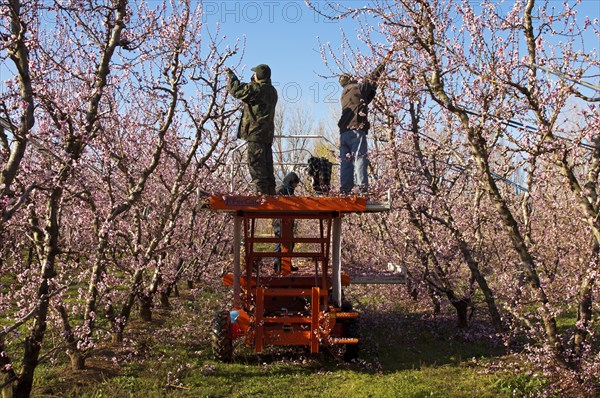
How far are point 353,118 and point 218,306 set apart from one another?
16.8 feet

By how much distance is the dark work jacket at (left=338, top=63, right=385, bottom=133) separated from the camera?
26.6 feet

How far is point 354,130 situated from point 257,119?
142 centimetres

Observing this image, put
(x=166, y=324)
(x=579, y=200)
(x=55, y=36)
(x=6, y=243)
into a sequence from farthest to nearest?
(x=6, y=243), (x=166, y=324), (x=55, y=36), (x=579, y=200)

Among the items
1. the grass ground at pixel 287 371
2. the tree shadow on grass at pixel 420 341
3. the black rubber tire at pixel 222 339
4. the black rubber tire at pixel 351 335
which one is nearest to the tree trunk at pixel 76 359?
the grass ground at pixel 287 371

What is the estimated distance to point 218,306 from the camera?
11266 mm

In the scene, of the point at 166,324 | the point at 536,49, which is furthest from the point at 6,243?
the point at 536,49

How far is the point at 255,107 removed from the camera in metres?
7.93

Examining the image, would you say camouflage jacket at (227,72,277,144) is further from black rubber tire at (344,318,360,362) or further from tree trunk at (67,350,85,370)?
tree trunk at (67,350,85,370)

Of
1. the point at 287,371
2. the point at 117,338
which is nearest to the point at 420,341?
the point at 287,371

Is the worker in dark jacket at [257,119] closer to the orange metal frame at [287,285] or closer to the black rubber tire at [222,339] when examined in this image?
the orange metal frame at [287,285]

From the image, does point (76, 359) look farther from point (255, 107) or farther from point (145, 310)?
point (255, 107)

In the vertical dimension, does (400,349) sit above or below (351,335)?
below

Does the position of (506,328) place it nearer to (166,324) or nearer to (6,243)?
(166,324)

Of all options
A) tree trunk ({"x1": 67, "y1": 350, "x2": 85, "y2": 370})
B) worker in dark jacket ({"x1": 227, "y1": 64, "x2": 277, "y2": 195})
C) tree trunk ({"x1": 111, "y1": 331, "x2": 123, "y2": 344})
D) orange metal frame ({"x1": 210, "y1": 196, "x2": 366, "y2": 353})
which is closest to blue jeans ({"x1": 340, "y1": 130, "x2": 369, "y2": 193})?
orange metal frame ({"x1": 210, "y1": 196, "x2": 366, "y2": 353})
